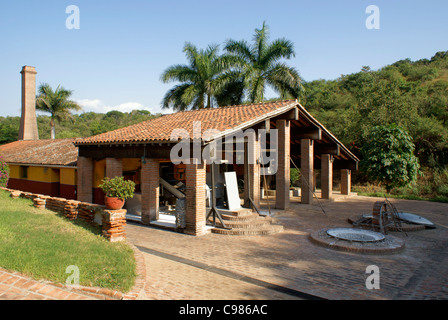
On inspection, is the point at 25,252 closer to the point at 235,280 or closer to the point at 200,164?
the point at 235,280

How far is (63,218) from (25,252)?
357 centimetres

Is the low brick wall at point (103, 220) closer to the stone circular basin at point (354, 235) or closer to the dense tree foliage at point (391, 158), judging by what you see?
the stone circular basin at point (354, 235)

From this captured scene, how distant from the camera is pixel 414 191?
21.0 meters

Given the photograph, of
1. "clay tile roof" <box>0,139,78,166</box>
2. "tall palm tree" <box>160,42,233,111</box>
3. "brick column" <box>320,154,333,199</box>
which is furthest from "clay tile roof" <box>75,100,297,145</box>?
"tall palm tree" <box>160,42,233,111</box>

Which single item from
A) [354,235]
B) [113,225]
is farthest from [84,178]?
[354,235]

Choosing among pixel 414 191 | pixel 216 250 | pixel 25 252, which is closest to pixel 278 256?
pixel 216 250

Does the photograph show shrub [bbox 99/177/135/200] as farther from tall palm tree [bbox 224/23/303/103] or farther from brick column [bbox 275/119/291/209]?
tall palm tree [bbox 224/23/303/103]

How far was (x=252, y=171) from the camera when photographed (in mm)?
12789

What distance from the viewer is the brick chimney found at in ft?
97.6

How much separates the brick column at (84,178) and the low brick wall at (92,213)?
2.71 meters

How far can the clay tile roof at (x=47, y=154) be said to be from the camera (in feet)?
54.1

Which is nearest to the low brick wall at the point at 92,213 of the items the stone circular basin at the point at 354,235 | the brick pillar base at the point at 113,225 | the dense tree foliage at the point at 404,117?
the brick pillar base at the point at 113,225

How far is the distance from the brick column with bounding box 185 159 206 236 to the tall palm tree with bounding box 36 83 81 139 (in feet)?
95.0
